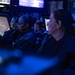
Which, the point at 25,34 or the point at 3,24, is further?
the point at 3,24

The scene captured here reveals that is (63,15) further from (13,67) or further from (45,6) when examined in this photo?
(45,6)

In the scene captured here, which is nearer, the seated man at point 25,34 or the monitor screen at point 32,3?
the seated man at point 25,34

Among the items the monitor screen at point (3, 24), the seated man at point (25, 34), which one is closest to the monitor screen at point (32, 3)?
the monitor screen at point (3, 24)

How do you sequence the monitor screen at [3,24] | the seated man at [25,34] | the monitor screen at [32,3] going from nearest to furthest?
the seated man at [25,34] < the monitor screen at [3,24] < the monitor screen at [32,3]

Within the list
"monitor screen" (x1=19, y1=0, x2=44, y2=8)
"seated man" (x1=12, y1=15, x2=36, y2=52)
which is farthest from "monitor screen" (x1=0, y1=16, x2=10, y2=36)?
"monitor screen" (x1=19, y1=0, x2=44, y2=8)

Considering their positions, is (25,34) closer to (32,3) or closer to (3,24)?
(3,24)

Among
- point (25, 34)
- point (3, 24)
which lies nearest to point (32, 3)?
point (3, 24)

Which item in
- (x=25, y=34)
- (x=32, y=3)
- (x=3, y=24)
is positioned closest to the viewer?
(x=25, y=34)

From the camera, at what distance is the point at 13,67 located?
867mm

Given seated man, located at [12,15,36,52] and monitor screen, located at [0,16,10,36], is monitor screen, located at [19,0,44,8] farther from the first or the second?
seated man, located at [12,15,36,52]

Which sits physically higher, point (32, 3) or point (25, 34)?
point (32, 3)

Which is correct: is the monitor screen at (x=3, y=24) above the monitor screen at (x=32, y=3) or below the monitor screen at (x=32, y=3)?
below

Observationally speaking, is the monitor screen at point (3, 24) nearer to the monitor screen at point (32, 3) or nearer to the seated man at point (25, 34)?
the seated man at point (25, 34)

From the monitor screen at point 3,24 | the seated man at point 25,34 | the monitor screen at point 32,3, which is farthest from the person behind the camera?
the monitor screen at point 32,3
